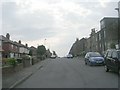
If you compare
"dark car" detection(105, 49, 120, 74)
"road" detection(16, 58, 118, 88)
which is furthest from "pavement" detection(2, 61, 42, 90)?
"dark car" detection(105, 49, 120, 74)

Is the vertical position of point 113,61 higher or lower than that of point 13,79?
higher

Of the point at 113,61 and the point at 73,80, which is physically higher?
the point at 113,61

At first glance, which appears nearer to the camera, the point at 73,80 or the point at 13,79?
the point at 73,80

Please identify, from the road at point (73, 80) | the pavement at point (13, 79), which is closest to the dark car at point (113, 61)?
the road at point (73, 80)

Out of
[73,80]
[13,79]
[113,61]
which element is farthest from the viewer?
[113,61]

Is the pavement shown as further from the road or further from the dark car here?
the dark car

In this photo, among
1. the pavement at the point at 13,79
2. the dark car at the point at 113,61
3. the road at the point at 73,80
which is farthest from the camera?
the dark car at the point at 113,61

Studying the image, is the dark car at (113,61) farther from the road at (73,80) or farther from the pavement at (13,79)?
the pavement at (13,79)

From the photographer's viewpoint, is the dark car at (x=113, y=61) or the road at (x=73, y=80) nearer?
the road at (x=73, y=80)

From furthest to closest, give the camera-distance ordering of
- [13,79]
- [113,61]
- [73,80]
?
[113,61], [13,79], [73,80]

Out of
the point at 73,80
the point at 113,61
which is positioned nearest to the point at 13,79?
the point at 73,80

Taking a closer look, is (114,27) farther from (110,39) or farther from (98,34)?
(98,34)

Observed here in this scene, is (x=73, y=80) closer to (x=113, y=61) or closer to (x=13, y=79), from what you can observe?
(x=13, y=79)

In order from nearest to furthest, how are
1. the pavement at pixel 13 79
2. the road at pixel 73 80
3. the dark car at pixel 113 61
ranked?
the road at pixel 73 80, the pavement at pixel 13 79, the dark car at pixel 113 61
